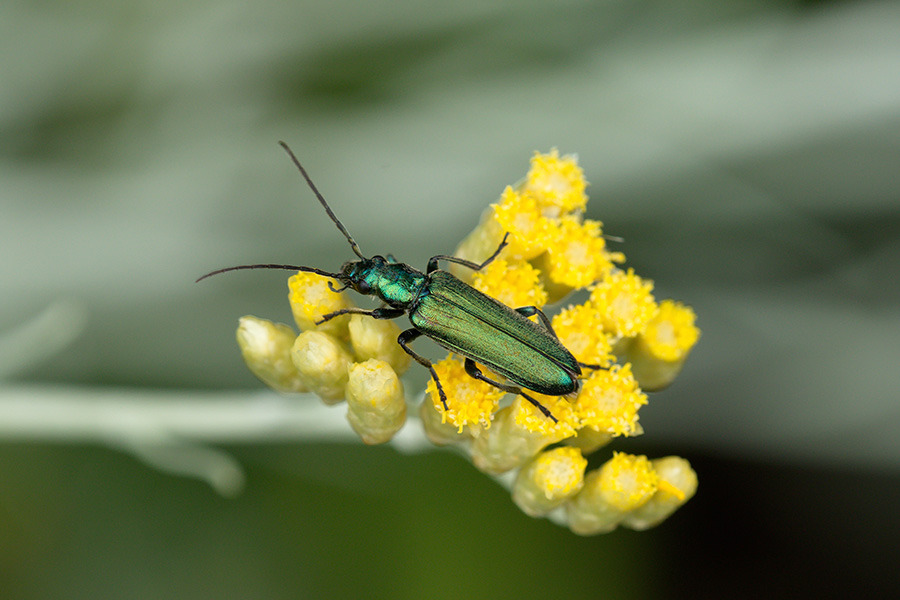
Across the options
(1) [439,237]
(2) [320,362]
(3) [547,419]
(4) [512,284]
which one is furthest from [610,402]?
(1) [439,237]

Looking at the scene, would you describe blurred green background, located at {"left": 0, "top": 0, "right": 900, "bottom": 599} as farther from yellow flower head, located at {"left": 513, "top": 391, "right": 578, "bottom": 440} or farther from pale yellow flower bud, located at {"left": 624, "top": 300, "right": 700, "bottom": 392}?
yellow flower head, located at {"left": 513, "top": 391, "right": 578, "bottom": 440}

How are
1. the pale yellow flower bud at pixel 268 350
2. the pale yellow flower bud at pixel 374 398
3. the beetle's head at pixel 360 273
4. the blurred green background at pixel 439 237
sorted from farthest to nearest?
the blurred green background at pixel 439 237 → the beetle's head at pixel 360 273 → the pale yellow flower bud at pixel 268 350 → the pale yellow flower bud at pixel 374 398

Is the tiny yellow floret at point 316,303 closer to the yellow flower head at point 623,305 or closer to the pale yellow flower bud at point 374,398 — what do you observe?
the pale yellow flower bud at point 374,398

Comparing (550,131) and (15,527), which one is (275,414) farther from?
(550,131)

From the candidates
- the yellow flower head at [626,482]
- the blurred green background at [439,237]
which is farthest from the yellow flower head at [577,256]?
the blurred green background at [439,237]

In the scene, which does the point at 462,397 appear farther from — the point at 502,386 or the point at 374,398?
the point at 374,398

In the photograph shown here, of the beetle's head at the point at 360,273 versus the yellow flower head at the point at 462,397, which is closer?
the yellow flower head at the point at 462,397

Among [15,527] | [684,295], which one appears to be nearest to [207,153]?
[15,527]
